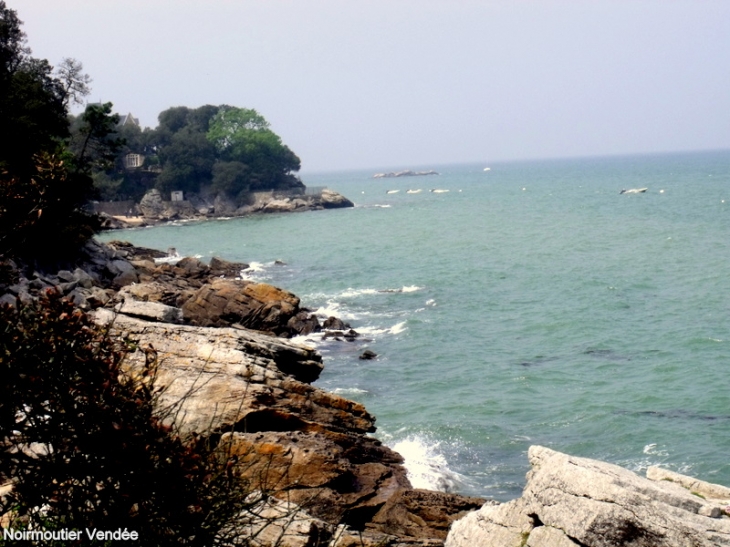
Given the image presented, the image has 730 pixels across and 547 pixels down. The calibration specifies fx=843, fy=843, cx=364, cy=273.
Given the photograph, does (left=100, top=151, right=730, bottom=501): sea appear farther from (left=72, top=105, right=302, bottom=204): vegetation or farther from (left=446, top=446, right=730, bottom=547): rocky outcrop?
(left=72, top=105, right=302, bottom=204): vegetation

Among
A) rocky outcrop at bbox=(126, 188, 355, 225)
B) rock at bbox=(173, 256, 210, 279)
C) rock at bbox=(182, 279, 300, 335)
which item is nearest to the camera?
rock at bbox=(182, 279, 300, 335)

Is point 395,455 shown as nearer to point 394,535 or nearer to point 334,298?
point 394,535

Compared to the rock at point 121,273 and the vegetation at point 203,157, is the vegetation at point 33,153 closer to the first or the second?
the rock at point 121,273

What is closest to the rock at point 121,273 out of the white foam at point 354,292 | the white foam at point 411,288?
the white foam at point 354,292

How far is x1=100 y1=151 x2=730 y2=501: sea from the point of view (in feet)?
65.8

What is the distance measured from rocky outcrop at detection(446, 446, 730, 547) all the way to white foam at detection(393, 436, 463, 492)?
287 inches

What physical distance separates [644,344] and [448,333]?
7068 millimetres

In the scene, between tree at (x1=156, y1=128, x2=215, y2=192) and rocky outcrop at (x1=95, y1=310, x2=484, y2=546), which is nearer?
rocky outcrop at (x1=95, y1=310, x2=484, y2=546)

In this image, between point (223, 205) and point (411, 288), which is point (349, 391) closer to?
point (411, 288)

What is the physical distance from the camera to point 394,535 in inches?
443

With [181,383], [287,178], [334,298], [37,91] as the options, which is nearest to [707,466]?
[181,383]

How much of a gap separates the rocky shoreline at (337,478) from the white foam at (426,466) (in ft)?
4.89

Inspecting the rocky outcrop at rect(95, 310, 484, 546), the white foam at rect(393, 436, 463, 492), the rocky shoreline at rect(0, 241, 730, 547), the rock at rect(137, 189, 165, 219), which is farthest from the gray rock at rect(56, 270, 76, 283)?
the rock at rect(137, 189, 165, 219)

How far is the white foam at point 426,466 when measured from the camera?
1716 centimetres
